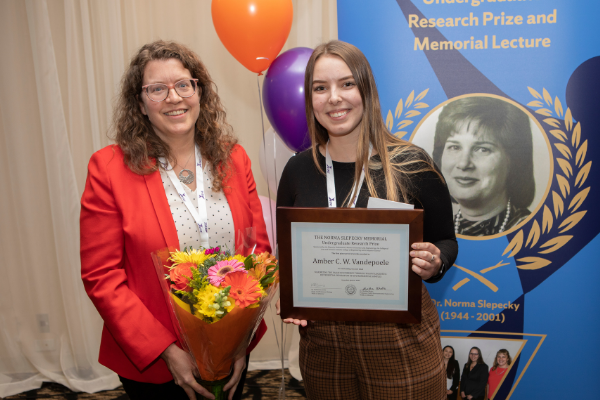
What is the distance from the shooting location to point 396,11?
2.22 m

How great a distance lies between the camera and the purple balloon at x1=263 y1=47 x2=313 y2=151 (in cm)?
207

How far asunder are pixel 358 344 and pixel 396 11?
1.78 m

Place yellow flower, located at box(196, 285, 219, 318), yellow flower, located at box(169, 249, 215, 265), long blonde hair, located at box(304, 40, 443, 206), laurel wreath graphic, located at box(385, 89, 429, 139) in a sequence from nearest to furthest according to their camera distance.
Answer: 1. yellow flower, located at box(196, 285, 219, 318)
2. yellow flower, located at box(169, 249, 215, 265)
3. long blonde hair, located at box(304, 40, 443, 206)
4. laurel wreath graphic, located at box(385, 89, 429, 139)

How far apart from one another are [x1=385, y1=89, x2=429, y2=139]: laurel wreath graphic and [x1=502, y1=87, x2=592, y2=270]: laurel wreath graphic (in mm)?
575

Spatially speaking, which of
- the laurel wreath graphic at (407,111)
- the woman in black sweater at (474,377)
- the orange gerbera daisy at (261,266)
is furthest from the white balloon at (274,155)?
the woman in black sweater at (474,377)

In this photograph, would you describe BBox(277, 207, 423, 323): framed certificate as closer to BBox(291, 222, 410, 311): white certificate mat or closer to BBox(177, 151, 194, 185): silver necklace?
BBox(291, 222, 410, 311): white certificate mat

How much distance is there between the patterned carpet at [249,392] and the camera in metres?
3.00

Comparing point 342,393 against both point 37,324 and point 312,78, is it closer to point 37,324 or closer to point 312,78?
point 312,78

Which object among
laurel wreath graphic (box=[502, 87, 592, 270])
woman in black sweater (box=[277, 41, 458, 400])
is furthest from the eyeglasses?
laurel wreath graphic (box=[502, 87, 592, 270])

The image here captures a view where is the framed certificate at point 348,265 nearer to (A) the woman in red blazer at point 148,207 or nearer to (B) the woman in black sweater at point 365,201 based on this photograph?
(B) the woman in black sweater at point 365,201

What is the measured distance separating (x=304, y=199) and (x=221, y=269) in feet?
1.48

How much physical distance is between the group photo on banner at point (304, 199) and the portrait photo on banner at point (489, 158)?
0.01 m

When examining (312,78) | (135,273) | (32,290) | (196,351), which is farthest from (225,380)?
(32,290)

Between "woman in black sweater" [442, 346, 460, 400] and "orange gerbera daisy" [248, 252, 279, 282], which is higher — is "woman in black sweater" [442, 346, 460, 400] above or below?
below
